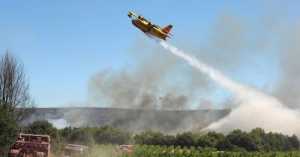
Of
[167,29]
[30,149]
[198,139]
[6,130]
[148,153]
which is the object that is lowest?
[148,153]

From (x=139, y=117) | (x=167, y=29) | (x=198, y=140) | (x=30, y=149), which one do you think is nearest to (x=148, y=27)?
(x=167, y=29)

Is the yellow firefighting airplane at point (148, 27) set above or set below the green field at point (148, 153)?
above

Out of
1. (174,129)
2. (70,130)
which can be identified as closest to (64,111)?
(174,129)

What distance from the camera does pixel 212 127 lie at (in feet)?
291

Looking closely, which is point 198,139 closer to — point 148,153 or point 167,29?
Result: point 148,153

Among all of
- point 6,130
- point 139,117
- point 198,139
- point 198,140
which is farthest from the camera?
point 139,117

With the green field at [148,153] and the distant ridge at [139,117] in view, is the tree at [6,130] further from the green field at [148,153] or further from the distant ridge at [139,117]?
the distant ridge at [139,117]

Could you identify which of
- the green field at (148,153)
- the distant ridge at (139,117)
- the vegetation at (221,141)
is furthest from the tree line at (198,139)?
the distant ridge at (139,117)

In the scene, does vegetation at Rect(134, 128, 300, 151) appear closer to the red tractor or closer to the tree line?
the tree line

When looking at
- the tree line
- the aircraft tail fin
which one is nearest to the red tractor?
the aircraft tail fin

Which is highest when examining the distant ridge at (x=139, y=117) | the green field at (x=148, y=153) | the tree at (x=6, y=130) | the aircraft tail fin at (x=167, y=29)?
the aircraft tail fin at (x=167, y=29)

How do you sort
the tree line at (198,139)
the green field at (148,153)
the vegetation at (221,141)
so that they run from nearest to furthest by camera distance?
the green field at (148,153)
the tree line at (198,139)
the vegetation at (221,141)

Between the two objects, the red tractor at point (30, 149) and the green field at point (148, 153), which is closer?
the red tractor at point (30, 149)

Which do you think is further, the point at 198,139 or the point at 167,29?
the point at 198,139
